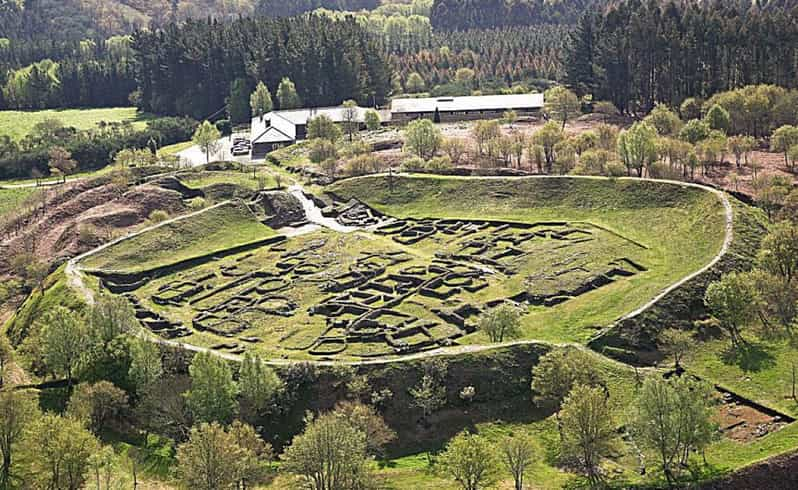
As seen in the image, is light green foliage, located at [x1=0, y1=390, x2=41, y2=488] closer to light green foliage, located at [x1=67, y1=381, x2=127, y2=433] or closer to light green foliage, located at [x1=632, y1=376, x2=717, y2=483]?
light green foliage, located at [x1=67, y1=381, x2=127, y2=433]

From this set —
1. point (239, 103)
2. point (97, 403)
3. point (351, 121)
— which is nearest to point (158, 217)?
point (97, 403)

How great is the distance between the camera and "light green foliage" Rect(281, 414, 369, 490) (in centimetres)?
5769

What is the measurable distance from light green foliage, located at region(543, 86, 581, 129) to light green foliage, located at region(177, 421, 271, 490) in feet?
344

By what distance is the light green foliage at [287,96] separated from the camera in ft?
594

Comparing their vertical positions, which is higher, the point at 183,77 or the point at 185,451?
the point at 183,77

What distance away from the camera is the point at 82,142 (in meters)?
159

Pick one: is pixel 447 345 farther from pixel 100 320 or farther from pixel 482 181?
pixel 482 181

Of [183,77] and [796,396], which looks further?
[183,77]

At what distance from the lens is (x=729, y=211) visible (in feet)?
317

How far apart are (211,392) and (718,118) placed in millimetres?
89024

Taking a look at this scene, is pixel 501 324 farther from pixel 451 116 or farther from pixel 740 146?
pixel 451 116

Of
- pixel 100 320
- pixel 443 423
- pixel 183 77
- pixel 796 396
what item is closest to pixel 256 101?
pixel 183 77

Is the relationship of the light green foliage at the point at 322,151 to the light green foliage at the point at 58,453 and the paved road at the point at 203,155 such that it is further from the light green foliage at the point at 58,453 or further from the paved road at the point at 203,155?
the light green foliage at the point at 58,453

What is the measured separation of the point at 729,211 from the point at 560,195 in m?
22.4
